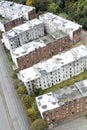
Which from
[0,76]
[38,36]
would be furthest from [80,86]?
[38,36]

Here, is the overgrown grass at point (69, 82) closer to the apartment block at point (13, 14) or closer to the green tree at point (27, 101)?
the green tree at point (27, 101)

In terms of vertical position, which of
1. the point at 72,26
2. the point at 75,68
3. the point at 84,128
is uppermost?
the point at 72,26

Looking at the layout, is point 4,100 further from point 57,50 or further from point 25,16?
point 25,16

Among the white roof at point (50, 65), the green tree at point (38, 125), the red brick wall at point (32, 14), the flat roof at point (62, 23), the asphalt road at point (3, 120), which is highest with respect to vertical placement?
the flat roof at point (62, 23)

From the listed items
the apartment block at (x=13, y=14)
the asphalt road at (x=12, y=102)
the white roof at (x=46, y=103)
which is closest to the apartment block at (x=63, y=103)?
the white roof at (x=46, y=103)

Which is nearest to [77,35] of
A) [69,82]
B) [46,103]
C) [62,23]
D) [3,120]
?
[62,23]

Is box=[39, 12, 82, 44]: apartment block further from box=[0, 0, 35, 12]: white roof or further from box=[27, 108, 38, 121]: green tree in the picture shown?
box=[27, 108, 38, 121]: green tree

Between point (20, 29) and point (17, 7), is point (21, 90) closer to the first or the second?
point (20, 29)
